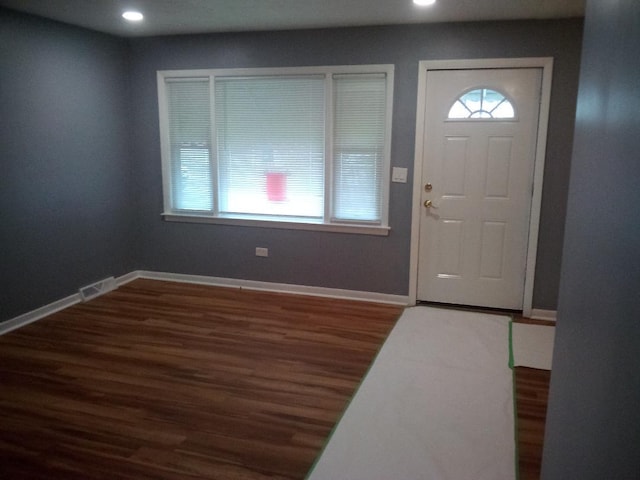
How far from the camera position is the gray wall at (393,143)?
4008mm

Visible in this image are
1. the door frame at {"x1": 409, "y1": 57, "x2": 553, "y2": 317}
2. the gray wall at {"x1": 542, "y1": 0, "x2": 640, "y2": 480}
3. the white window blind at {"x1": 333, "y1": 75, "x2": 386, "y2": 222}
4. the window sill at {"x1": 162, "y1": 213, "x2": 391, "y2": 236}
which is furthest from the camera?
the window sill at {"x1": 162, "y1": 213, "x2": 391, "y2": 236}

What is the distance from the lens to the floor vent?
15.2 feet

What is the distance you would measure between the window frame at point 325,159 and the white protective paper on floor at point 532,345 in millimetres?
1385

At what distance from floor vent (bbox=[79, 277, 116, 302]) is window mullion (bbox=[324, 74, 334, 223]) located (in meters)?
2.18

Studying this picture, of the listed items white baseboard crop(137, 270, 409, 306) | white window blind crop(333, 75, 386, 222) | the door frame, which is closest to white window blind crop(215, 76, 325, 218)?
white window blind crop(333, 75, 386, 222)

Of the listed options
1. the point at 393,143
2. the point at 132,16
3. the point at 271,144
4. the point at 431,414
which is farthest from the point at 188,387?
the point at 132,16

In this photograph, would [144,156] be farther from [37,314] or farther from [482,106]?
[482,106]

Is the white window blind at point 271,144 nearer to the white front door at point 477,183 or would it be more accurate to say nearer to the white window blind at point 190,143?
the white window blind at point 190,143

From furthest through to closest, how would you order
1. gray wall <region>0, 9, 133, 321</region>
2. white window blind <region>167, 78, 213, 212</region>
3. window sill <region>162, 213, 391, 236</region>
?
white window blind <region>167, 78, 213, 212</region> → window sill <region>162, 213, 391, 236</region> → gray wall <region>0, 9, 133, 321</region>

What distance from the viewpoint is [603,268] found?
0.94 m

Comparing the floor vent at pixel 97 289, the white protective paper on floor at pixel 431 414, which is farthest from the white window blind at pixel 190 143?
the white protective paper on floor at pixel 431 414

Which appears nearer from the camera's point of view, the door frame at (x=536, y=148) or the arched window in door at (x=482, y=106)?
the door frame at (x=536, y=148)

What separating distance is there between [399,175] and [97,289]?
2981 millimetres

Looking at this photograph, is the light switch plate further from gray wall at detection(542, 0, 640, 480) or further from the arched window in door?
gray wall at detection(542, 0, 640, 480)
